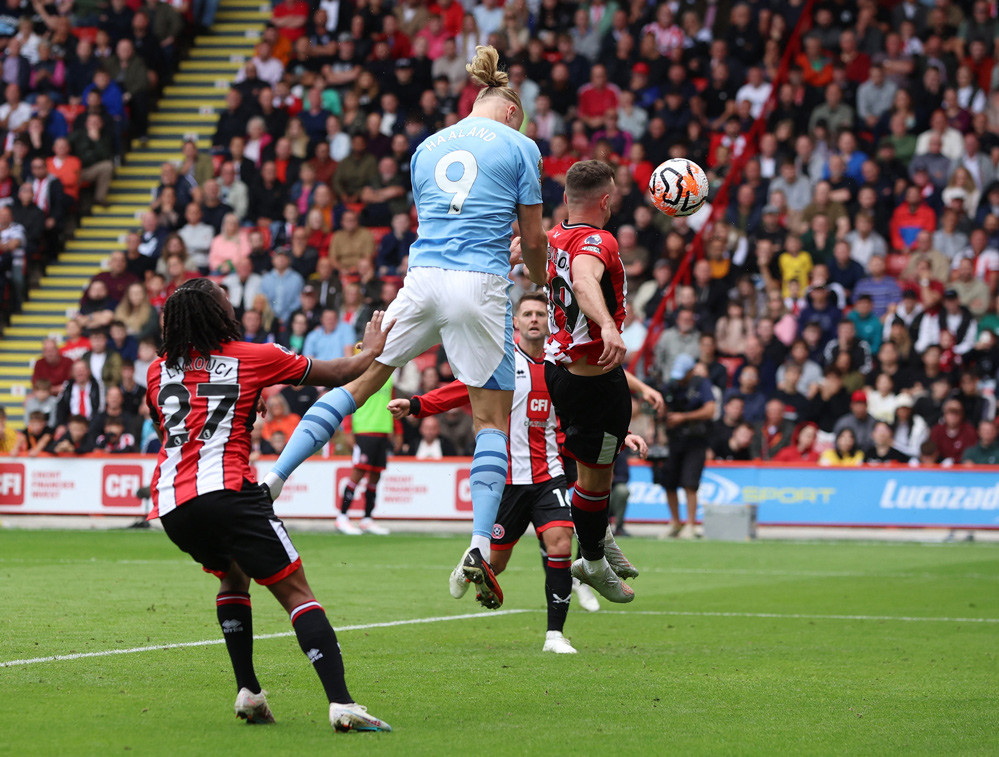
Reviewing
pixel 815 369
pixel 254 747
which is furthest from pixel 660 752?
pixel 815 369

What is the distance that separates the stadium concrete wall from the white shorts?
11988mm

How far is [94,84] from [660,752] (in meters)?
23.9

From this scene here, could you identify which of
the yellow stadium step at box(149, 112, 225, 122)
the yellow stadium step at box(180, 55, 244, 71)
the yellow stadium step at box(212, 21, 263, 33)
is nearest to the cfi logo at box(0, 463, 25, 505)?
the yellow stadium step at box(149, 112, 225, 122)

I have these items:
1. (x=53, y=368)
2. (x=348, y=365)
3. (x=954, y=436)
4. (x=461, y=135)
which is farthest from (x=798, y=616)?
(x=53, y=368)

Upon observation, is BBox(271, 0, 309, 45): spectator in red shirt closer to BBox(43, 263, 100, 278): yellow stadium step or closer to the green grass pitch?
BBox(43, 263, 100, 278): yellow stadium step

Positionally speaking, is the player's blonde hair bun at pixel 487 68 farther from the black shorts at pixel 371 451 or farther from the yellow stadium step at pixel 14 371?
the yellow stadium step at pixel 14 371

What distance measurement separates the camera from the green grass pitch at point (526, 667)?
5633 mm

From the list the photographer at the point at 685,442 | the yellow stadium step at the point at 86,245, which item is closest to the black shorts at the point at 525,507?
the photographer at the point at 685,442

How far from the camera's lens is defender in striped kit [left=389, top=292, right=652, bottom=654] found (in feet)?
29.9

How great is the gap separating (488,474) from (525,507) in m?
2.51

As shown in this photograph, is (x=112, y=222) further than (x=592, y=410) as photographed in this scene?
Yes

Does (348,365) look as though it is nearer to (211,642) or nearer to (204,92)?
(211,642)

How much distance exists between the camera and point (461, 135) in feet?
23.6

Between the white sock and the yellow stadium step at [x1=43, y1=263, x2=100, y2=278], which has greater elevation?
the white sock
